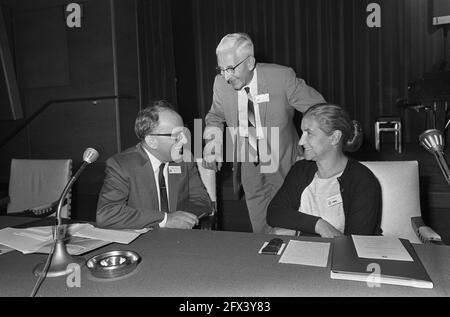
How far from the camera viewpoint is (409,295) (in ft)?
2.94

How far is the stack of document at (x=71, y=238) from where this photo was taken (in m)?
1.30

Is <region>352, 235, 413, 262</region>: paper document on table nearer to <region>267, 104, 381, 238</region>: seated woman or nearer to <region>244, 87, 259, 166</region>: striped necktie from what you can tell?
<region>267, 104, 381, 238</region>: seated woman

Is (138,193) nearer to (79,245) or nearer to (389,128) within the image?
(79,245)

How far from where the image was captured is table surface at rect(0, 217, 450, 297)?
93 centimetres

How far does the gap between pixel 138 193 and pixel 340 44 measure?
4.98 meters

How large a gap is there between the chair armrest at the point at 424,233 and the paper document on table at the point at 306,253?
21.4 inches

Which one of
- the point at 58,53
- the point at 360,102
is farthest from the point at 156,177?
the point at 360,102

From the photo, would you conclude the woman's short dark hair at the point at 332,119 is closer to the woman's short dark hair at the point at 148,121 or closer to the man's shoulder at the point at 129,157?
the woman's short dark hair at the point at 148,121

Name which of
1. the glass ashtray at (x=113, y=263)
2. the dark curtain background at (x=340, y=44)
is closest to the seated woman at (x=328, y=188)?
the glass ashtray at (x=113, y=263)

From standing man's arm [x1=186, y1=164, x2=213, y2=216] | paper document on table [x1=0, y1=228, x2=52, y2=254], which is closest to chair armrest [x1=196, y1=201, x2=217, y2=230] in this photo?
standing man's arm [x1=186, y1=164, x2=213, y2=216]

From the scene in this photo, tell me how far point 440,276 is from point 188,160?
4.46 feet

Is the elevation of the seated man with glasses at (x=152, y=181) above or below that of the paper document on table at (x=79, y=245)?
above

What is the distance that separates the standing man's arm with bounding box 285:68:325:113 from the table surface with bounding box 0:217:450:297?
1166 mm
